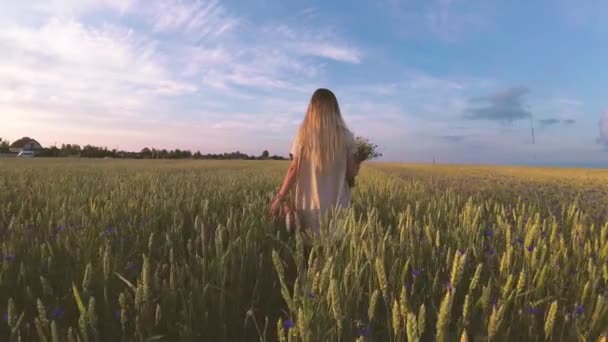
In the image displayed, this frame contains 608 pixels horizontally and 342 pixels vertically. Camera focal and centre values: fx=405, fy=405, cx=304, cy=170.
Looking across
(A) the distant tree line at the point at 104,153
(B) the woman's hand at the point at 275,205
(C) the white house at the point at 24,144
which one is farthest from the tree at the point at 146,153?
(B) the woman's hand at the point at 275,205

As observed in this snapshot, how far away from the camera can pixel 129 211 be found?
3916 mm

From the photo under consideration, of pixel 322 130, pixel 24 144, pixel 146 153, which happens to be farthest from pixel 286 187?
pixel 24 144

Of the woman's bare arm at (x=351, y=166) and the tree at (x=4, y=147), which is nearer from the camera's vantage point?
the woman's bare arm at (x=351, y=166)

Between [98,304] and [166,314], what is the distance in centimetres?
39

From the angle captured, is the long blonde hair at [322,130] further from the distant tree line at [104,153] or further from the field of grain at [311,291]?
the distant tree line at [104,153]

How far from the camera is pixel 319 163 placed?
13.4 feet

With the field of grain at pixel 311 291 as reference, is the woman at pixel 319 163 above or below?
above

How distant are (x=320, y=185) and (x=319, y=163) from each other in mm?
246

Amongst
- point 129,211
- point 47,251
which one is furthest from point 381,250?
point 129,211

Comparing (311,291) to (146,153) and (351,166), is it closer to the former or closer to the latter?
(351,166)

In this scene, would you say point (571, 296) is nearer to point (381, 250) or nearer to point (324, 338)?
point (381, 250)

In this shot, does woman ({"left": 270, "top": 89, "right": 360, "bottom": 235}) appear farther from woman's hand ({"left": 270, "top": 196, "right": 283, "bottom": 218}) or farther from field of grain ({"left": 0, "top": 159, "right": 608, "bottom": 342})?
field of grain ({"left": 0, "top": 159, "right": 608, "bottom": 342})

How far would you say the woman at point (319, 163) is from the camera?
4.01m

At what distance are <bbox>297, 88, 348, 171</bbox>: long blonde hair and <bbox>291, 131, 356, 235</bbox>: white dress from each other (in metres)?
0.08
